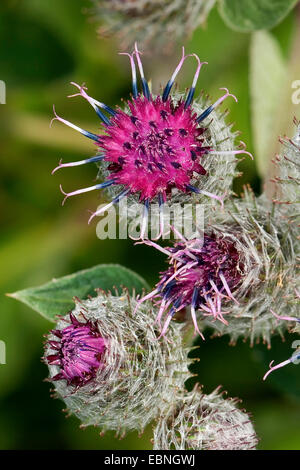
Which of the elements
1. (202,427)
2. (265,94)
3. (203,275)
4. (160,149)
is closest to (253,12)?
(265,94)

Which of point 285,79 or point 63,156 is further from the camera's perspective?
point 63,156

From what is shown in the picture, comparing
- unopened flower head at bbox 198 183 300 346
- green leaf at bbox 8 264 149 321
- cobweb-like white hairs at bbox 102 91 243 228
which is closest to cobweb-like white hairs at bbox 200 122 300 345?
unopened flower head at bbox 198 183 300 346

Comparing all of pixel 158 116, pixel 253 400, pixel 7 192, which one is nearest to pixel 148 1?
pixel 158 116

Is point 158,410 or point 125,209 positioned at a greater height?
point 125,209

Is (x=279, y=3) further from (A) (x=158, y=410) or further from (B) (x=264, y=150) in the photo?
(A) (x=158, y=410)

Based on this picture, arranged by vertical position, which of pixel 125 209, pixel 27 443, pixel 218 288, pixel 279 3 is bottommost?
pixel 27 443

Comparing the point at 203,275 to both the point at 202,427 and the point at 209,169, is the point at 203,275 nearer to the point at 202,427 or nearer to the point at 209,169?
the point at 209,169

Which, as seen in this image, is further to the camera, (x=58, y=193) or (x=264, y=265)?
(x=58, y=193)

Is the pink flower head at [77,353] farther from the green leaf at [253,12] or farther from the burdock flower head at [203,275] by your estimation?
the green leaf at [253,12]
